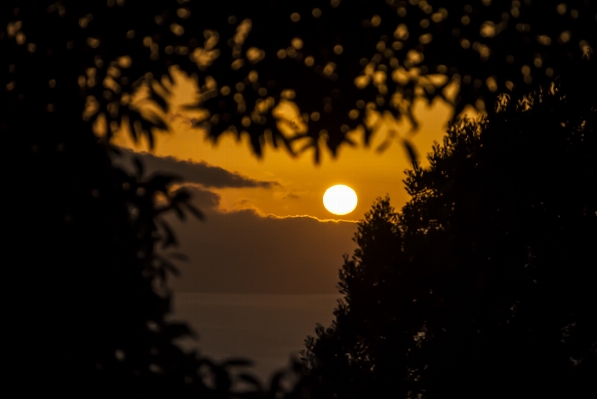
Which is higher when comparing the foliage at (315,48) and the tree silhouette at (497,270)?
the tree silhouette at (497,270)

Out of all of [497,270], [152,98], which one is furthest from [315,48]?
[497,270]

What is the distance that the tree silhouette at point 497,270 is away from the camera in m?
22.8

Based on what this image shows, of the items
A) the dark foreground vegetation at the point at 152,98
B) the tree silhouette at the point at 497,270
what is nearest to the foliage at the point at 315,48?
the dark foreground vegetation at the point at 152,98

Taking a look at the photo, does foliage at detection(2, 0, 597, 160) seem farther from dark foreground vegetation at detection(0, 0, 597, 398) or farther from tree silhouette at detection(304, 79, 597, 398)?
tree silhouette at detection(304, 79, 597, 398)

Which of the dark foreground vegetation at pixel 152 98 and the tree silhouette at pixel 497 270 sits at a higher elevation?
the tree silhouette at pixel 497 270

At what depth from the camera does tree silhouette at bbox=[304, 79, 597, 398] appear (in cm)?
2280

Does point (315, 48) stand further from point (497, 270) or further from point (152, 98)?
point (497, 270)

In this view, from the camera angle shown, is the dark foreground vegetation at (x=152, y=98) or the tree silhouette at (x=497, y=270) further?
the tree silhouette at (x=497, y=270)

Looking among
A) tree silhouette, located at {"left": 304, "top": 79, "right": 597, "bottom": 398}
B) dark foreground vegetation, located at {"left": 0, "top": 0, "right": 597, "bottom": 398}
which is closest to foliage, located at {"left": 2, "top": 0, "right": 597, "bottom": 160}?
dark foreground vegetation, located at {"left": 0, "top": 0, "right": 597, "bottom": 398}

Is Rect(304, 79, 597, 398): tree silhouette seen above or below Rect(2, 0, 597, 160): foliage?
above

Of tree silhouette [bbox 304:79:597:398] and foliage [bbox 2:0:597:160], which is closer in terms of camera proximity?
foliage [bbox 2:0:597:160]

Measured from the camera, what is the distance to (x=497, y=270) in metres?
24.2

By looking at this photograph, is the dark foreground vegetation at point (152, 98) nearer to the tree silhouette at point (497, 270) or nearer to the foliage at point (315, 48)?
the foliage at point (315, 48)

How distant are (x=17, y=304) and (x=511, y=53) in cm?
402
